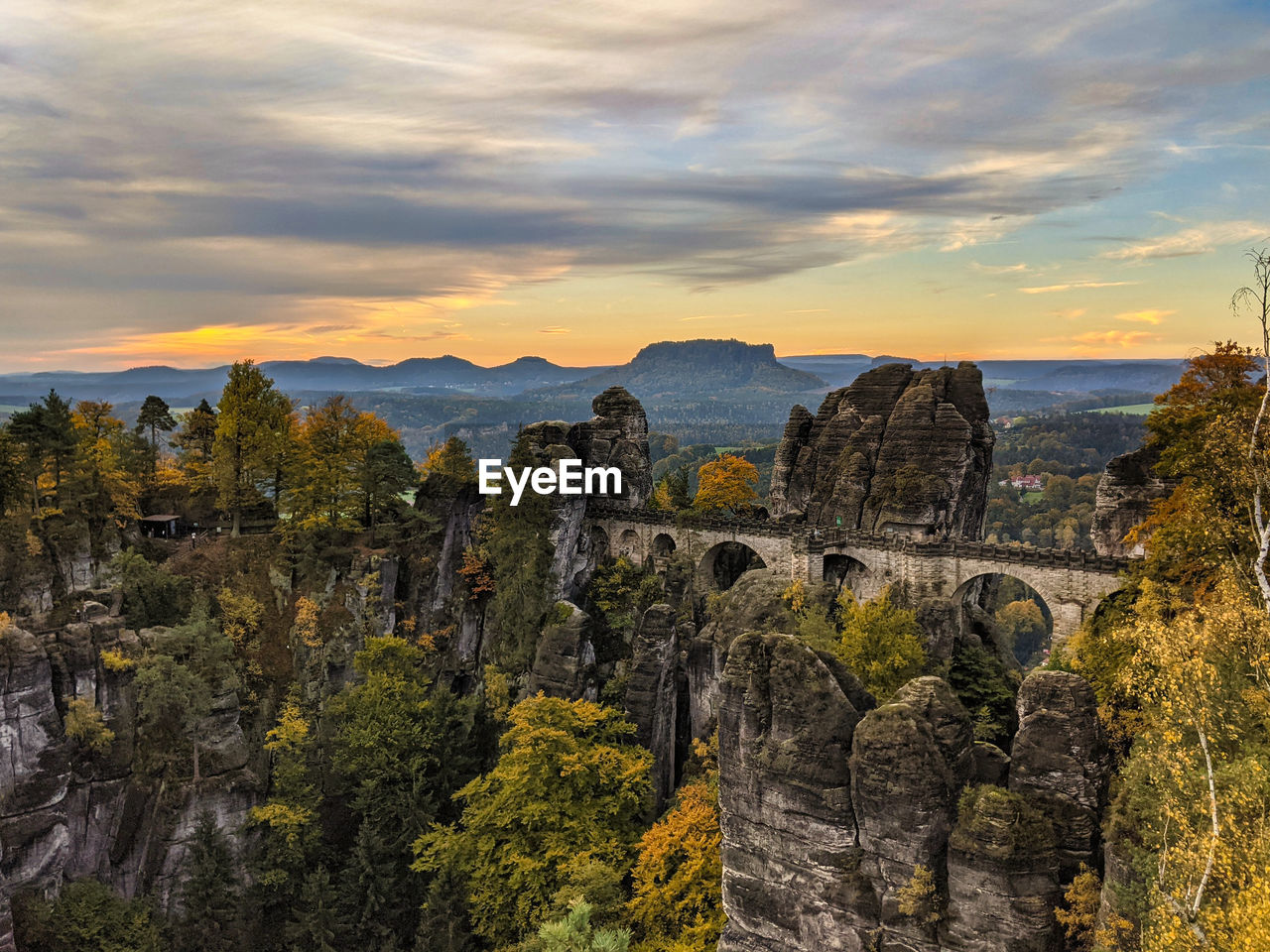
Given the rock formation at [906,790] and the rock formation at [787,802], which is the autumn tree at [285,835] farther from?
the rock formation at [906,790]

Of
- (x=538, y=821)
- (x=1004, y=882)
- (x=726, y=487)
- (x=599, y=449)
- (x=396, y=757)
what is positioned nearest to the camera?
(x=1004, y=882)

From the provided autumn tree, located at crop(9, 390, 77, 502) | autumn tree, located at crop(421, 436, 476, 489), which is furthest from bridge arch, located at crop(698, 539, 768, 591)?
autumn tree, located at crop(9, 390, 77, 502)

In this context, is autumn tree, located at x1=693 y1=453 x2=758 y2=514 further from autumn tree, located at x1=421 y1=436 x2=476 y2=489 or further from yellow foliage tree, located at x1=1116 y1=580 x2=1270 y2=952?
yellow foliage tree, located at x1=1116 y1=580 x2=1270 y2=952

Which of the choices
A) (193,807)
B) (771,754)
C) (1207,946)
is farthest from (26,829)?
(1207,946)

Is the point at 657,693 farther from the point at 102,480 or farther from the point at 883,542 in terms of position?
the point at 102,480

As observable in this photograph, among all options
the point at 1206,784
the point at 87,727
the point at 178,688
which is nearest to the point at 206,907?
the point at 178,688
